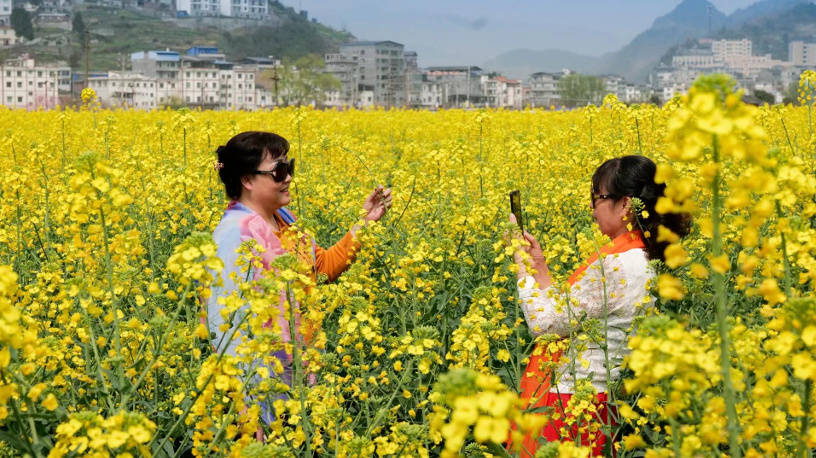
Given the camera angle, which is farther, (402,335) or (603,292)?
(402,335)

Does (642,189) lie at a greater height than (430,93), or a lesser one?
lesser

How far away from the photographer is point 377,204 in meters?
4.09

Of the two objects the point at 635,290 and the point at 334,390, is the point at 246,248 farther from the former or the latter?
the point at 635,290

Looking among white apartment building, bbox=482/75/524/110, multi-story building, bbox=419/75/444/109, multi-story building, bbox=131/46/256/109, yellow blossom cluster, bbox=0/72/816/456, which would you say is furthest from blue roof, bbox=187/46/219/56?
yellow blossom cluster, bbox=0/72/816/456

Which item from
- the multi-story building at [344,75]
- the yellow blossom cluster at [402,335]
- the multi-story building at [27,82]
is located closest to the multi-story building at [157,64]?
the multi-story building at [27,82]

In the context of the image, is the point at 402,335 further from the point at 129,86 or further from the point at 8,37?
the point at 8,37

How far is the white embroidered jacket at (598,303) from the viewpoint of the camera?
10.0 feet

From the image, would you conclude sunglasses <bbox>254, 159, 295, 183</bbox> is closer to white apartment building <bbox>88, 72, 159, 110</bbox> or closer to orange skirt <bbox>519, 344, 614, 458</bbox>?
orange skirt <bbox>519, 344, 614, 458</bbox>

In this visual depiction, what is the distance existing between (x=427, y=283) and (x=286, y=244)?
0.61 meters

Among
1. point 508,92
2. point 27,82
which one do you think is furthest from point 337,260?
point 508,92

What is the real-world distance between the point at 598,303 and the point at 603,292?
47 millimetres

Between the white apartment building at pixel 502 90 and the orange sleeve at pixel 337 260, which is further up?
the white apartment building at pixel 502 90

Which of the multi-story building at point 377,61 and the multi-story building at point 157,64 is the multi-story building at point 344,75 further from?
the multi-story building at point 157,64

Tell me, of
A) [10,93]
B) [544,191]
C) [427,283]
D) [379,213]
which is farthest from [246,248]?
[10,93]
